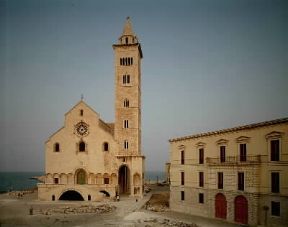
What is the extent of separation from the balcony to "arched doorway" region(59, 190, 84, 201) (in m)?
20.8

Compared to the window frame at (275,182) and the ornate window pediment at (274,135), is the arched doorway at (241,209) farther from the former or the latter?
the ornate window pediment at (274,135)

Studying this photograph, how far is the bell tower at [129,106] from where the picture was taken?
47.9 m

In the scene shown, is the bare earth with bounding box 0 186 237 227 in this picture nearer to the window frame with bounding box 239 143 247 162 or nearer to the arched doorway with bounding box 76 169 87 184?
the arched doorway with bounding box 76 169 87 184

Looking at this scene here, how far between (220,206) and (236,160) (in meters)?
4.39

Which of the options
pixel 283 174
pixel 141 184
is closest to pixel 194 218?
pixel 283 174

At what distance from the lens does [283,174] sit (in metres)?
25.6

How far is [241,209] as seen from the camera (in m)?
28.8

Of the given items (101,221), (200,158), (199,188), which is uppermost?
(200,158)

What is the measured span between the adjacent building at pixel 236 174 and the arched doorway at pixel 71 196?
591 inches

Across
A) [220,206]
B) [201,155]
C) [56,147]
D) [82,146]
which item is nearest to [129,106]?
[82,146]

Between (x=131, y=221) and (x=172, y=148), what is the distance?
33.2ft

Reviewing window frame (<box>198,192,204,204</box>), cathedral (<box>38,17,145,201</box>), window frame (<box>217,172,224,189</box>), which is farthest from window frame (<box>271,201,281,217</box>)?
cathedral (<box>38,17,145,201</box>)

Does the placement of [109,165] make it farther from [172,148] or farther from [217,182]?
[217,182]

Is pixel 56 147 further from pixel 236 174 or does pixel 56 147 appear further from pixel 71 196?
Result: pixel 236 174
